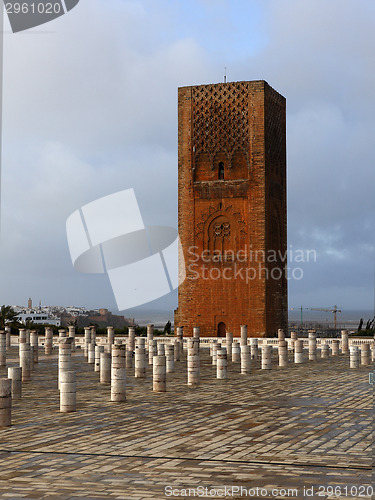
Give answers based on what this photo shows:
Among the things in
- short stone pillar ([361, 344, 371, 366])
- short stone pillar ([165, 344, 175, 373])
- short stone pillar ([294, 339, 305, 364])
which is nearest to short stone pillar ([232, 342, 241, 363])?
short stone pillar ([294, 339, 305, 364])

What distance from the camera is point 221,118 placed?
33.7 m

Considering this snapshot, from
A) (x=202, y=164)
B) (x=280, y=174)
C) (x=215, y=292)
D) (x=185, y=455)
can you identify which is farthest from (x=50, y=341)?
(x=185, y=455)

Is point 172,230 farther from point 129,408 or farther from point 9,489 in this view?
point 9,489

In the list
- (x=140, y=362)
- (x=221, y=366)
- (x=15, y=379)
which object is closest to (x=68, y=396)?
(x=15, y=379)

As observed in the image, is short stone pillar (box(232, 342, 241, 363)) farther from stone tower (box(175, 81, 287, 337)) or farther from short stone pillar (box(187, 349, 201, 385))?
stone tower (box(175, 81, 287, 337))

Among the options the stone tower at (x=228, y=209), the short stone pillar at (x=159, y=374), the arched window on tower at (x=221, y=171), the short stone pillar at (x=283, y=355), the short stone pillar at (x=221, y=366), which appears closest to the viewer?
the short stone pillar at (x=159, y=374)

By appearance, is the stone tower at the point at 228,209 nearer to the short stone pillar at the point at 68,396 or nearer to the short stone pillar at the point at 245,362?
the short stone pillar at the point at 245,362

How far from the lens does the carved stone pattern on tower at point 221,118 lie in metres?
33.4

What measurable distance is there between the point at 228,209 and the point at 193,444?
2584 centimetres

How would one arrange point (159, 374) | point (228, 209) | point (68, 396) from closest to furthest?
1. point (68, 396)
2. point (159, 374)
3. point (228, 209)

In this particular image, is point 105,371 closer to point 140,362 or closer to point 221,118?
point 140,362

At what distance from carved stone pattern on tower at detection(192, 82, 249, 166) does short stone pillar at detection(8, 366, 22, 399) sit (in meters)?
22.5

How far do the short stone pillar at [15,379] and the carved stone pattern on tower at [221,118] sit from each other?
73.8 ft

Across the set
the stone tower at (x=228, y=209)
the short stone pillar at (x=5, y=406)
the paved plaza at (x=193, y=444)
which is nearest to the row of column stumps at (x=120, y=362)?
the short stone pillar at (x=5, y=406)
